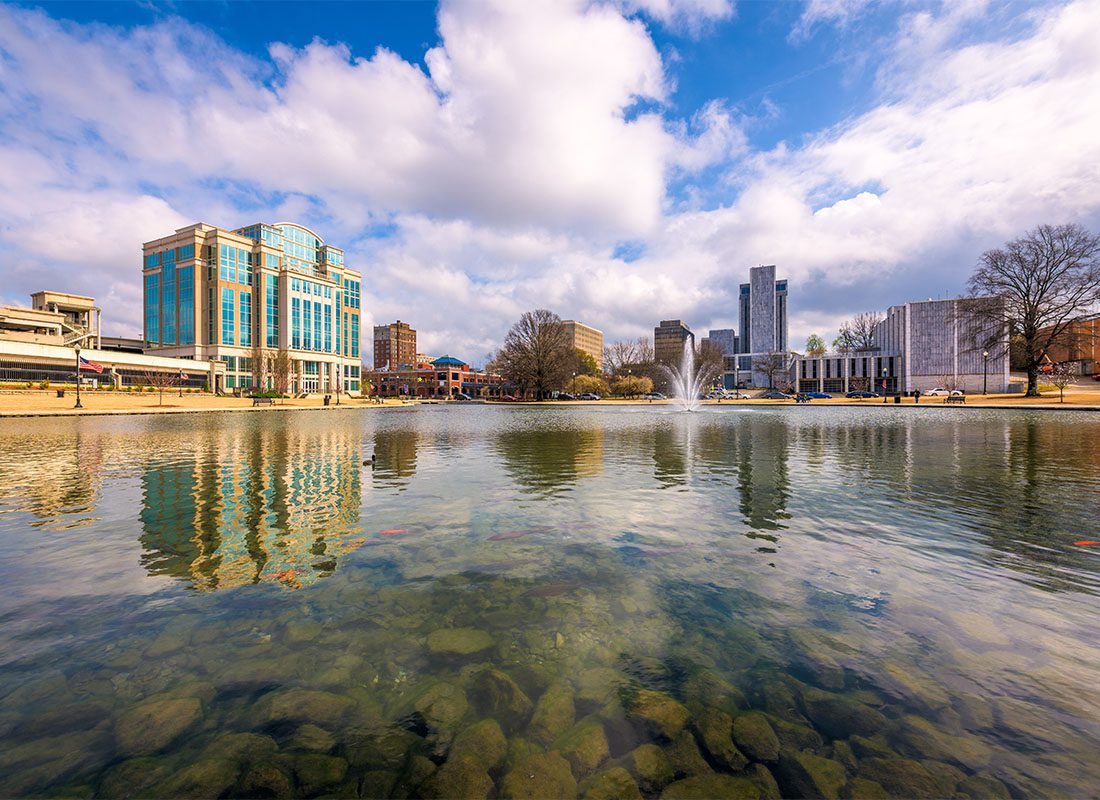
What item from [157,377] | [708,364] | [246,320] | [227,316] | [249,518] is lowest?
[249,518]

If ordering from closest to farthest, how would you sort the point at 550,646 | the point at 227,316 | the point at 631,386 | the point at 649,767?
the point at 649,767 → the point at 550,646 → the point at 227,316 → the point at 631,386

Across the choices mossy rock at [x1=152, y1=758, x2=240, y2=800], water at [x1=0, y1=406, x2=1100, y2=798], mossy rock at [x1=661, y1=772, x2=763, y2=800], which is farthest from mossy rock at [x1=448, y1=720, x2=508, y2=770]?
mossy rock at [x1=152, y1=758, x2=240, y2=800]

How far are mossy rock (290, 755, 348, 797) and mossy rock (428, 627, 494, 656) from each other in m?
1.41

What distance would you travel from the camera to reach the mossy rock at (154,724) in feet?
10.8

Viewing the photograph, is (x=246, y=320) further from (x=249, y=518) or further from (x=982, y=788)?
(x=982, y=788)

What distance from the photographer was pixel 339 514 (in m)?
9.45

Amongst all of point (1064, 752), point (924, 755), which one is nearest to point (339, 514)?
point (924, 755)

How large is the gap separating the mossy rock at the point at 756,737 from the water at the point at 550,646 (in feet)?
0.06

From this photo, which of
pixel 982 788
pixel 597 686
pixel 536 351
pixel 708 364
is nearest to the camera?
pixel 982 788

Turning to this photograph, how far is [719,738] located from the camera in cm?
339

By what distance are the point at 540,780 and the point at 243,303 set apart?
118 metres

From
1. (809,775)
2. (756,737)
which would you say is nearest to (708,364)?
(756,737)

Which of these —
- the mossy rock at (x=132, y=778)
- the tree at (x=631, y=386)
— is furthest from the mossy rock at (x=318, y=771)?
the tree at (x=631, y=386)

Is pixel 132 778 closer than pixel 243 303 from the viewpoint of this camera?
Yes
